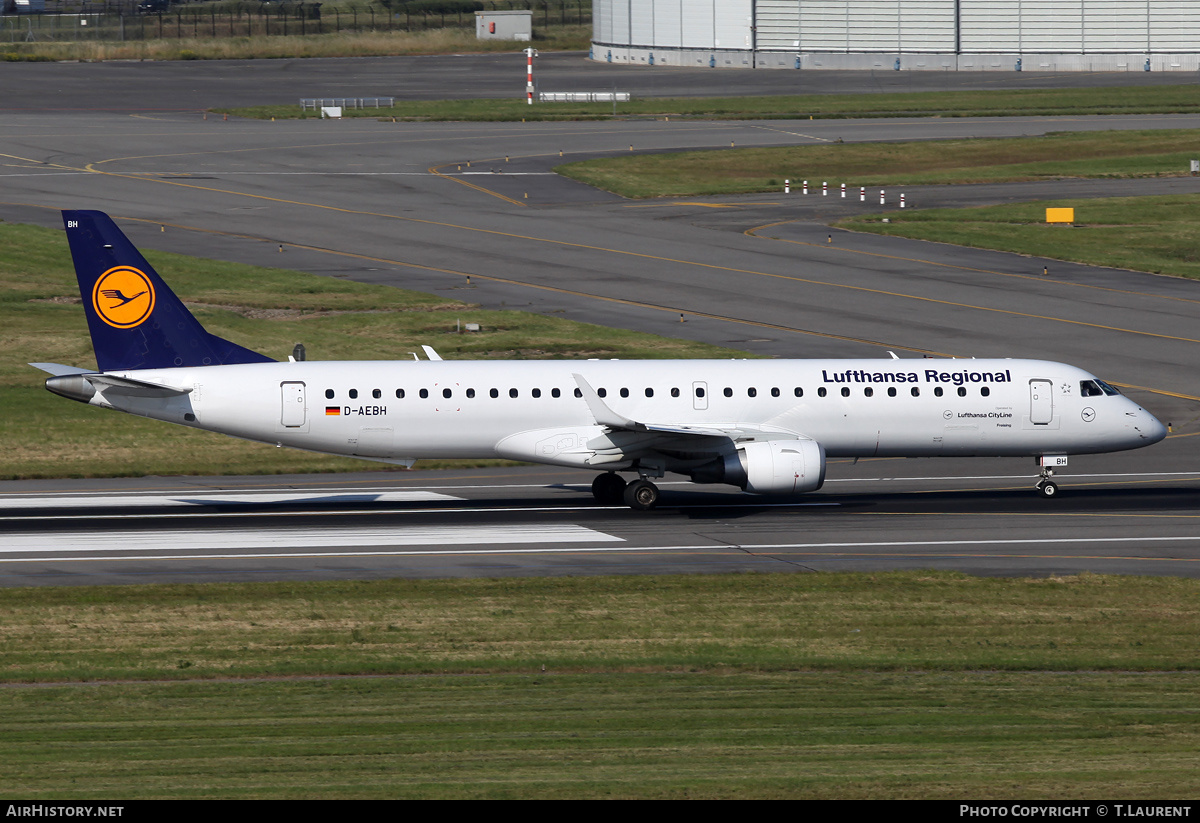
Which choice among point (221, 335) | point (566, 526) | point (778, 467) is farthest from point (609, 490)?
point (221, 335)

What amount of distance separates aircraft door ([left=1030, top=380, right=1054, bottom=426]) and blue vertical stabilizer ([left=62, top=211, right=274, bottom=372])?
21810 millimetres

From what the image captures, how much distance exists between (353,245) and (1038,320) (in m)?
33.1

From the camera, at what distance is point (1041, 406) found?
4041 centimetres

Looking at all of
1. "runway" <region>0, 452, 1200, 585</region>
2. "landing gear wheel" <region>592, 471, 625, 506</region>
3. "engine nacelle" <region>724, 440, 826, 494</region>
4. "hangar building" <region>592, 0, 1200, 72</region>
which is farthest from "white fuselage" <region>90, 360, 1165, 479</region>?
"hangar building" <region>592, 0, 1200, 72</region>

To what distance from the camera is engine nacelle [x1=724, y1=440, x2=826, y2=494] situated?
37.4m

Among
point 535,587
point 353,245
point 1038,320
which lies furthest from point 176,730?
point 353,245

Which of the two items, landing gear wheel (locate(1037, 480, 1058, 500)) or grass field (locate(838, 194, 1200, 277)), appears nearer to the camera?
landing gear wheel (locate(1037, 480, 1058, 500))

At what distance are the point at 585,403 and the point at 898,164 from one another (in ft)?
207

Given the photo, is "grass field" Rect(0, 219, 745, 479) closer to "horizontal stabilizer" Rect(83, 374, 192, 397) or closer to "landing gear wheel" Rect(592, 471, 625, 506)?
"landing gear wheel" Rect(592, 471, 625, 506)

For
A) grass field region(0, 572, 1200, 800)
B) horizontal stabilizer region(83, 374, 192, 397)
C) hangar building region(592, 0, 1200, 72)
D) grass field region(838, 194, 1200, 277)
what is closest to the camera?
grass field region(0, 572, 1200, 800)

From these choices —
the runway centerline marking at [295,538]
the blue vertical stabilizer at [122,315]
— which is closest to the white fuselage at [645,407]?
the blue vertical stabilizer at [122,315]

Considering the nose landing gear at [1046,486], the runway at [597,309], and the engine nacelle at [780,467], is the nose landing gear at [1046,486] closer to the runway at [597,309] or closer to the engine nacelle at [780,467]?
the runway at [597,309]

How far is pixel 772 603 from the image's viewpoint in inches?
1165

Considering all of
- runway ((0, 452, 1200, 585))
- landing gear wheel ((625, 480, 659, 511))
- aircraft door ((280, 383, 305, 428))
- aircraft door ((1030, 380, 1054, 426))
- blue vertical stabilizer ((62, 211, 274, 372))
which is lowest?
runway ((0, 452, 1200, 585))
